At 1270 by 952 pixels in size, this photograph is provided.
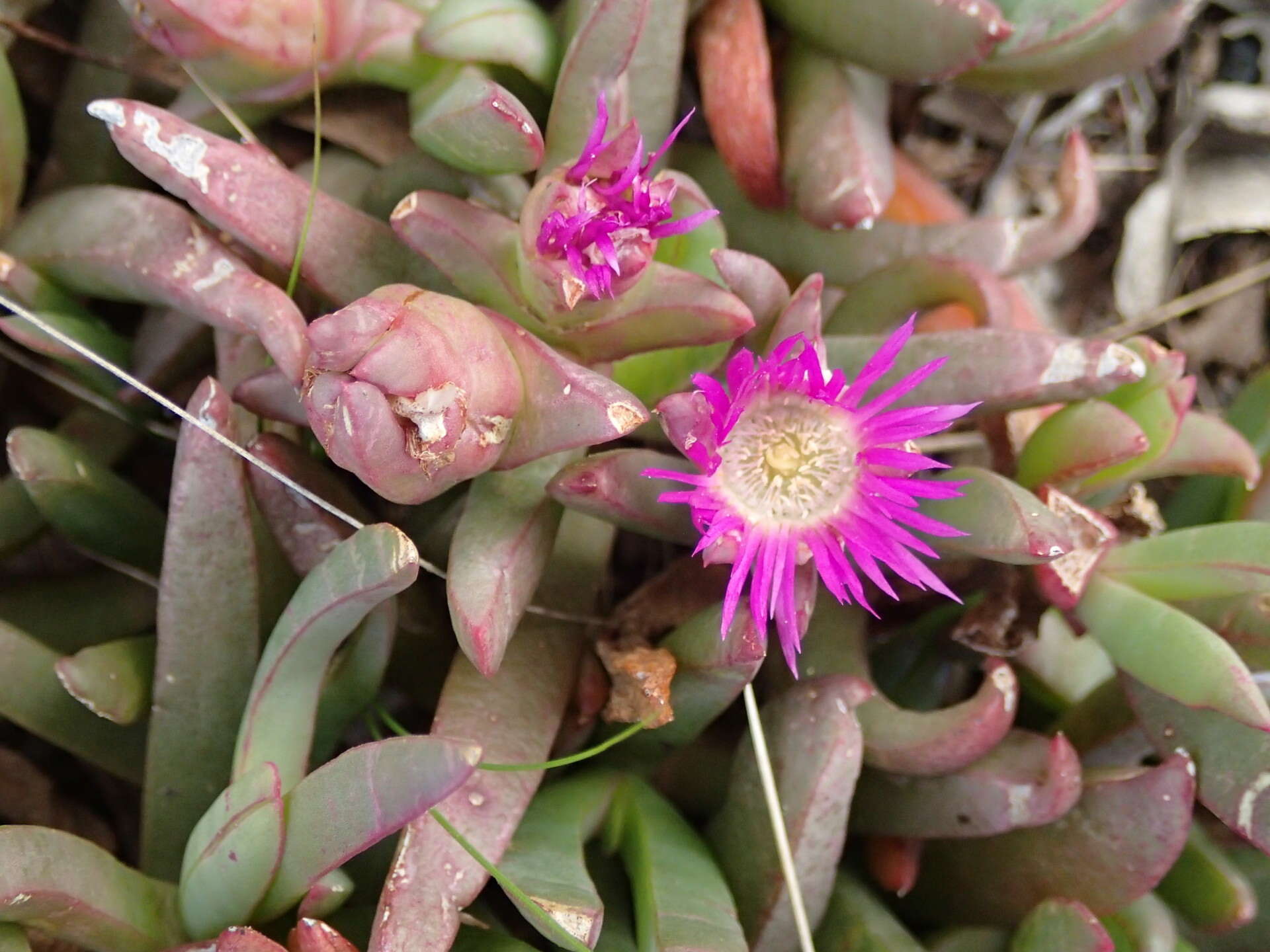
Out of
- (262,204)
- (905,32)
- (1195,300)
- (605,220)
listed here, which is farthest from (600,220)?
(1195,300)

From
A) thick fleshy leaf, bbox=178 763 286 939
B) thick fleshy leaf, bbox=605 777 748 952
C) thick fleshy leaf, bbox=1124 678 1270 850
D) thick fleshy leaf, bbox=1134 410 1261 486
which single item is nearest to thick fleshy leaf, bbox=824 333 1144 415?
thick fleshy leaf, bbox=1134 410 1261 486

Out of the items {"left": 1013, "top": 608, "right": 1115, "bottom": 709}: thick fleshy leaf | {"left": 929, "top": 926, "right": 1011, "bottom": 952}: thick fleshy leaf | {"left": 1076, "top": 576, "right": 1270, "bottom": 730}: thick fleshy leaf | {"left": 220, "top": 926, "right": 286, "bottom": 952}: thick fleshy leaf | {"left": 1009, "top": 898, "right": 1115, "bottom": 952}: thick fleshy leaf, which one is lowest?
{"left": 929, "top": 926, "right": 1011, "bottom": 952}: thick fleshy leaf

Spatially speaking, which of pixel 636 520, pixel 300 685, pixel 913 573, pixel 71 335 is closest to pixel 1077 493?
pixel 913 573

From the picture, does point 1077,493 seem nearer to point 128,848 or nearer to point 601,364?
point 601,364

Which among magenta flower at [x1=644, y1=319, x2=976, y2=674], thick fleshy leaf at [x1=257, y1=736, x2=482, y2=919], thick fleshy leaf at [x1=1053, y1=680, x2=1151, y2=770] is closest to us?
thick fleshy leaf at [x1=257, y1=736, x2=482, y2=919]

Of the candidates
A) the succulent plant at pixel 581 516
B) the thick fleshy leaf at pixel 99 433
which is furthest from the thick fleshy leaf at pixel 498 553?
the thick fleshy leaf at pixel 99 433

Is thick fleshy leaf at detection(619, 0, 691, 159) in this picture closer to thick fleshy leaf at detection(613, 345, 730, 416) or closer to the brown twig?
thick fleshy leaf at detection(613, 345, 730, 416)
